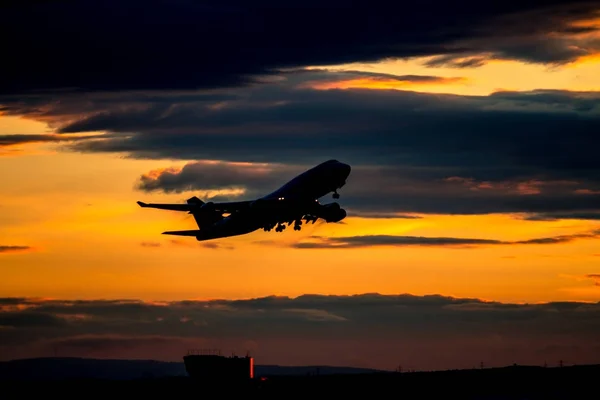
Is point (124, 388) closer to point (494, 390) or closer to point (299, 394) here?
point (299, 394)

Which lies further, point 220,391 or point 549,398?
point 220,391

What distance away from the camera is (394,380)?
196 meters

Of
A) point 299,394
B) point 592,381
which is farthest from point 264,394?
point 592,381

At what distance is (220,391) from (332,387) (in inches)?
686

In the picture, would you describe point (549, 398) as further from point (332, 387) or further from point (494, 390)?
point (332, 387)

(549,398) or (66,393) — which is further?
(66,393)

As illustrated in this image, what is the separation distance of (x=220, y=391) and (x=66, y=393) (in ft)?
76.0

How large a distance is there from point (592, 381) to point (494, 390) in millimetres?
14093

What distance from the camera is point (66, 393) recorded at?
650ft

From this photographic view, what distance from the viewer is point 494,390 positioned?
19338 centimetres

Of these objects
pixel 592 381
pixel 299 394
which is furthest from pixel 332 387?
Answer: pixel 592 381

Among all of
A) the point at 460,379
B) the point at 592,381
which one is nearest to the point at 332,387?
the point at 460,379

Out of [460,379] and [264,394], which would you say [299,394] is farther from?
[460,379]

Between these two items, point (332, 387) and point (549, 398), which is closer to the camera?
point (549, 398)
